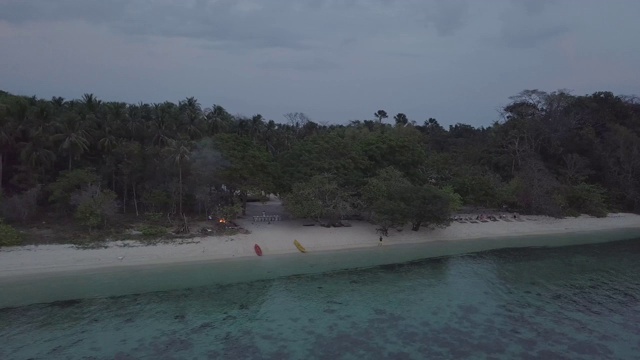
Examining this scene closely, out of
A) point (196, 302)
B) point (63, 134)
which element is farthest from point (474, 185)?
point (63, 134)

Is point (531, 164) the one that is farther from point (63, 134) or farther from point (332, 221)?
point (63, 134)

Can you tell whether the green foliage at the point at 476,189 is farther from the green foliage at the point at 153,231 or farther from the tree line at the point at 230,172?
the green foliage at the point at 153,231

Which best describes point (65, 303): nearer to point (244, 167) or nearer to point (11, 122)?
point (244, 167)

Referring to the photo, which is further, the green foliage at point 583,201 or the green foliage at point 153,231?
the green foliage at point 583,201

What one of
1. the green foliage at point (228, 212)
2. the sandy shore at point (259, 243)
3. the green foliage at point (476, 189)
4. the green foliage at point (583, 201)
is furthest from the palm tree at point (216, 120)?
the green foliage at point (583, 201)

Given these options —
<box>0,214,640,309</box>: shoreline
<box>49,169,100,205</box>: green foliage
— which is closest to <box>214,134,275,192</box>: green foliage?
<box>0,214,640,309</box>: shoreline

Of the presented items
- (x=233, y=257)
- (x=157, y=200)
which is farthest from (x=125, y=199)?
(x=233, y=257)

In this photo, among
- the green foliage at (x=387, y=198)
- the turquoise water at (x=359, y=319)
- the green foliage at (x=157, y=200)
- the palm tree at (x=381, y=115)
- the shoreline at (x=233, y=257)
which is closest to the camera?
the turquoise water at (x=359, y=319)

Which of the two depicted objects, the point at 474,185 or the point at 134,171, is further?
the point at 474,185
